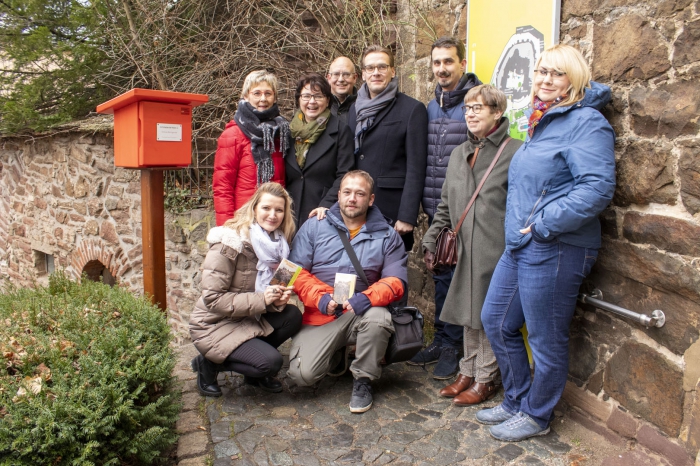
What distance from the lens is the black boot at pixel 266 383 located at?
3.66 m

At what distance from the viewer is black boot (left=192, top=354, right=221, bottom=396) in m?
3.56

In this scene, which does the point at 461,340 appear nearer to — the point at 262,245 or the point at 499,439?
the point at 499,439

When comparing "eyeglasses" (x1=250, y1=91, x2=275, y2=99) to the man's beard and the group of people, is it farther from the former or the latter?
Result: the man's beard

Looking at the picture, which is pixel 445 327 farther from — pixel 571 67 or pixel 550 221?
pixel 571 67

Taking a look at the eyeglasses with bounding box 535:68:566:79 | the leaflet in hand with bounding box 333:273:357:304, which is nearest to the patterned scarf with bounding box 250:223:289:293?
the leaflet in hand with bounding box 333:273:357:304

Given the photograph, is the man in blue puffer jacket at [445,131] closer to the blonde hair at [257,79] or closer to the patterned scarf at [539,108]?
the patterned scarf at [539,108]

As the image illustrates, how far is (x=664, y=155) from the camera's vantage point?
263cm

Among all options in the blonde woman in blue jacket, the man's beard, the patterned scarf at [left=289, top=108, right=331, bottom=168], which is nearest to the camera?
the blonde woman in blue jacket

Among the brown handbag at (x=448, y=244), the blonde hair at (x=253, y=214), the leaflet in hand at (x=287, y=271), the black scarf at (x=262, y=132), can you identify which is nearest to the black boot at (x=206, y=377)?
the leaflet in hand at (x=287, y=271)

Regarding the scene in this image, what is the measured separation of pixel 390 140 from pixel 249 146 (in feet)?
3.19

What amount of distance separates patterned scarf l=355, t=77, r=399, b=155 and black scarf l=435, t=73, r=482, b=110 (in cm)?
33

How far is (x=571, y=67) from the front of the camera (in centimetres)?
272

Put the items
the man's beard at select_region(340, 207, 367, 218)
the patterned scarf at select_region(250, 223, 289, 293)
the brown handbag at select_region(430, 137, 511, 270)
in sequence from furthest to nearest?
the man's beard at select_region(340, 207, 367, 218) < the patterned scarf at select_region(250, 223, 289, 293) < the brown handbag at select_region(430, 137, 511, 270)

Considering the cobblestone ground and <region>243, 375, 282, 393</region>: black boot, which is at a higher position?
<region>243, 375, 282, 393</region>: black boot
